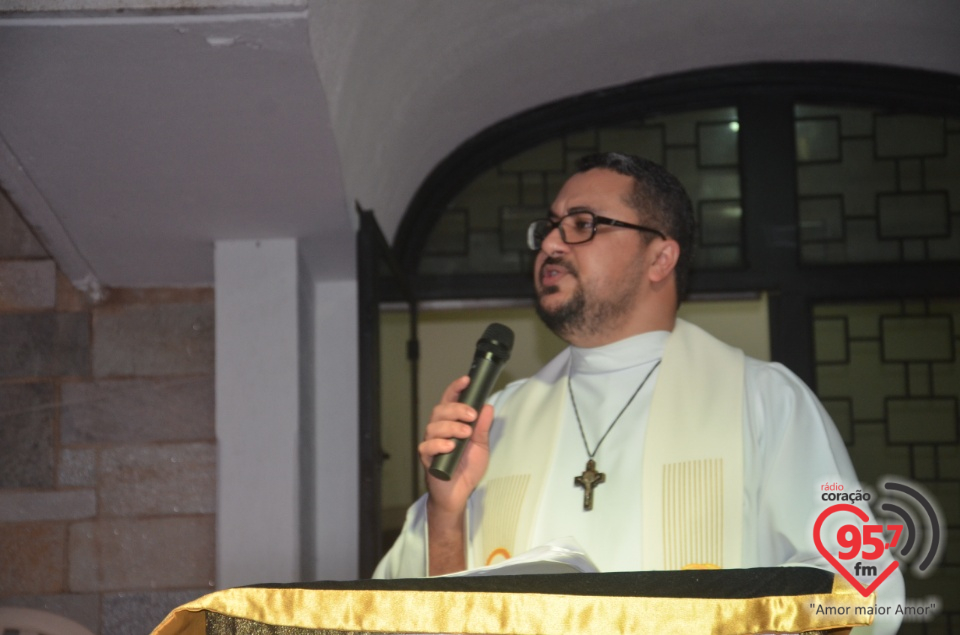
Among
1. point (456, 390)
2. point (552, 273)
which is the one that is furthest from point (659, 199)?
point (456, 390)

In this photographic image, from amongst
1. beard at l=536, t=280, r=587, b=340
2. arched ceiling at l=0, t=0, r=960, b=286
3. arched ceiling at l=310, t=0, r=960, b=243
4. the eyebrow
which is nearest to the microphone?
beard at l=536, t=280, r=587, b=340

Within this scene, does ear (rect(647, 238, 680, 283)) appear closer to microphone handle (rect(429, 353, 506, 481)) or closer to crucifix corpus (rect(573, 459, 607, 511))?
crucifix corpus (rect(573, 459, 607, 511))

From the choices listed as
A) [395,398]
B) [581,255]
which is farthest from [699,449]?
[395,398]

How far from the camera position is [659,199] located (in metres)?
3.06

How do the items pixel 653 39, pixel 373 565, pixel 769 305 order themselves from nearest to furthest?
pixel 373 565 < pixel 653 39 < pixel 769 305

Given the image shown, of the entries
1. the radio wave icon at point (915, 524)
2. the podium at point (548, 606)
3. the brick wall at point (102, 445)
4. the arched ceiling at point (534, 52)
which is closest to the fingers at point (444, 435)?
the podium at point (548, 606)

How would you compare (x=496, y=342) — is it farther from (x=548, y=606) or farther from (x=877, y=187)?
(x=877, y=187)

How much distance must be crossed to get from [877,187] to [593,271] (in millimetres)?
2851

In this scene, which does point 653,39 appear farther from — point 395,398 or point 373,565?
point 373,565

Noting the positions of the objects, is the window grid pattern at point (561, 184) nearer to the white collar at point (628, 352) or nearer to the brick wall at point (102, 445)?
the brick wall at point (102, 445)

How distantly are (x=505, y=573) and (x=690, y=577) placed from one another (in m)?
0.28

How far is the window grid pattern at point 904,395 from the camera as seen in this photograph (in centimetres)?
505

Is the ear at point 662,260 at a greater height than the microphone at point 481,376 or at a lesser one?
greater

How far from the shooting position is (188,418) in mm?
4371
